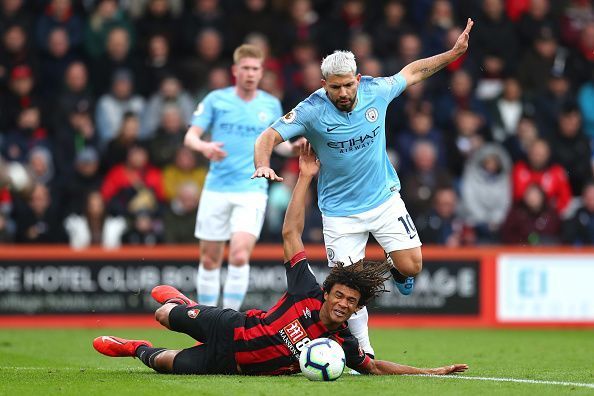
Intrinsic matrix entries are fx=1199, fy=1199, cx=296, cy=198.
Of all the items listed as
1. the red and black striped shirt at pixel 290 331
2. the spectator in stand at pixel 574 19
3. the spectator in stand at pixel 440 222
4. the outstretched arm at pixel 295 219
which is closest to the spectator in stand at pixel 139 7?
the spectator in stand at pixel 440 222

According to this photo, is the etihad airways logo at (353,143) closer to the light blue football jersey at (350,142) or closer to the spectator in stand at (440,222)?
the light blue football jersey at (350,142)

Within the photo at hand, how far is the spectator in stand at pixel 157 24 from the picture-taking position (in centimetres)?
2011

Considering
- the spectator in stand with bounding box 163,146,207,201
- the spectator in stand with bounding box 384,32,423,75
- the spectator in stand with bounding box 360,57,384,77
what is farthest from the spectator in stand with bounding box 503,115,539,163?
the spectator in stand with bounding box 163,146,207,201

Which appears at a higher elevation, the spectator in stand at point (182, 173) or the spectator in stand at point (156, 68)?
the spectator in stand at point (156, 68)

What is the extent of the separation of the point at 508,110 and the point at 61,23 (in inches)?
297

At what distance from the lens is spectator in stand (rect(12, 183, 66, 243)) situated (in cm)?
1742

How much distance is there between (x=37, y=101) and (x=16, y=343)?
610 centimetres

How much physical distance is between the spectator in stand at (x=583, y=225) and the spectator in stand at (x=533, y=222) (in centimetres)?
20

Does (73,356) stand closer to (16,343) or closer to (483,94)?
(16,343)

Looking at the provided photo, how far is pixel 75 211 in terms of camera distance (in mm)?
17719

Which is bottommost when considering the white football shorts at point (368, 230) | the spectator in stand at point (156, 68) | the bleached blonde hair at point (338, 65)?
the white football shorts at point (368, 230)

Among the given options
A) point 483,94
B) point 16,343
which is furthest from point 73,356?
point 483,94

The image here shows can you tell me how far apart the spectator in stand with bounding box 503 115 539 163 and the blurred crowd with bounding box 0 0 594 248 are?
0.08 feet

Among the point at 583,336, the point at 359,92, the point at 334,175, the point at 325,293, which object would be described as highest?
the point at 359,92
